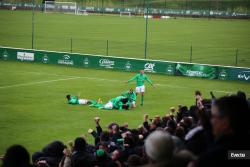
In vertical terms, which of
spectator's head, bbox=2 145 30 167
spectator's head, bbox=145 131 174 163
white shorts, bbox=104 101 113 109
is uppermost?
spectator's head, bbox=145 131 174 163

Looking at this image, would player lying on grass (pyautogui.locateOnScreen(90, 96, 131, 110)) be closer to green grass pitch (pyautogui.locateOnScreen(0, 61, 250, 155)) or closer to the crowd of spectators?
green grass pitch (pyautogui.locateOnScreen(0, 61, 250, 155))

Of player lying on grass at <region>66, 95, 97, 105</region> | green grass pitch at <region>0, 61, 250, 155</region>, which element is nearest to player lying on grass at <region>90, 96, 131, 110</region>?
green grass pitch at <region>0, 61, 250, 155</region>

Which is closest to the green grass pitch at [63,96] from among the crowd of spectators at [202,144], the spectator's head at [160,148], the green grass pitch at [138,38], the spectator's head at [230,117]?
the green grass pitch at [138,38]

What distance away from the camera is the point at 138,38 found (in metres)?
61.5

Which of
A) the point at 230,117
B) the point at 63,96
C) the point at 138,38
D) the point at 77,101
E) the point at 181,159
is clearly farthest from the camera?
the point at 138,38

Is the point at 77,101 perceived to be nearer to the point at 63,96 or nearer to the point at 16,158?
the point at 63,96

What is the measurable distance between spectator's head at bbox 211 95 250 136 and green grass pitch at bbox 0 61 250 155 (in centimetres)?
1330

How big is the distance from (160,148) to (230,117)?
76cm

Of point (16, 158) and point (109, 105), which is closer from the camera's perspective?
point (16, 158)

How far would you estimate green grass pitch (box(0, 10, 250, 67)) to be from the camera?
4866 cm

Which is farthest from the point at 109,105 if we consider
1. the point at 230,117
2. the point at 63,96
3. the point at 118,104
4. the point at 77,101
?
the point at 230,117

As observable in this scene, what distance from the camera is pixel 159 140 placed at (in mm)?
5695

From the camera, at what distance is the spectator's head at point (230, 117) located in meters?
5.72

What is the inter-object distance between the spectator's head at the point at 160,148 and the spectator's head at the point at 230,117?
52 cm
